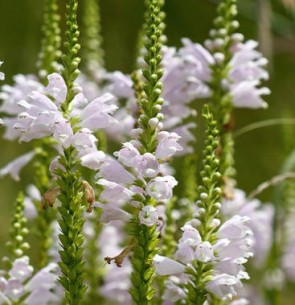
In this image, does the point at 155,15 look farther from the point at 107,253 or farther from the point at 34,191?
the point at 107,253

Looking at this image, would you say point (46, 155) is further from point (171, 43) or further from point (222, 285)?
point (171, 43)

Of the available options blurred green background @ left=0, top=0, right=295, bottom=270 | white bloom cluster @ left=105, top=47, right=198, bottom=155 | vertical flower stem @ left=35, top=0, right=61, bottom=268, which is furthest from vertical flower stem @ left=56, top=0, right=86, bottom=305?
blurred green background @ left=0, top=0, right=295, bottom=270

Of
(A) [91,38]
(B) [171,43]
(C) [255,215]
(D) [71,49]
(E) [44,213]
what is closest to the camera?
(D) [71,49]

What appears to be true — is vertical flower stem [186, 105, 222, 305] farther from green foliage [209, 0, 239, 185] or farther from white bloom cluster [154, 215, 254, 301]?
green foliage [209, 0, 239, 185]

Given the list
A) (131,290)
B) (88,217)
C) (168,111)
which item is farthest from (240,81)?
(131,290)

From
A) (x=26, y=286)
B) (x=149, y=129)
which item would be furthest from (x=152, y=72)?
(x=26, y=286)

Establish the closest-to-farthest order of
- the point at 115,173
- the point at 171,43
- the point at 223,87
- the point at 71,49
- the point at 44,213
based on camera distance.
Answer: the point at 71,49 → the point at 115,173 → the point at 44,213 → the point at 223,87 → the point at 171,43

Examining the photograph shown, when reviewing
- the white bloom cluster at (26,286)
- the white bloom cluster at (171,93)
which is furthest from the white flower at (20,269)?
the white bloom cluster at (171,93)
